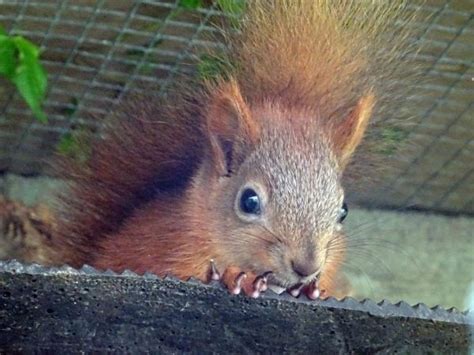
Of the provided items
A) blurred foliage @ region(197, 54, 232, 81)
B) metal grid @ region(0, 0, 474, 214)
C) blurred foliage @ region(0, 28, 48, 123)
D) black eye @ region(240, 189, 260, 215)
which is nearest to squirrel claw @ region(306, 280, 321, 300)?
black eye @ region(240, 189, 260, 215)

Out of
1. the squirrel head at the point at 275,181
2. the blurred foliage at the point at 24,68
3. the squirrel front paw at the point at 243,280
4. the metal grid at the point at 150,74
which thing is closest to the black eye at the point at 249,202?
the squirrel head at the point at 275,181

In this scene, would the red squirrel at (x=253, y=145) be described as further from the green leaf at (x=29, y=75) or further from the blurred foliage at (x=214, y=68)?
the green leaf at (x=29, y=75)

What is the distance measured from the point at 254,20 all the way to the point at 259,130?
0.57 feet

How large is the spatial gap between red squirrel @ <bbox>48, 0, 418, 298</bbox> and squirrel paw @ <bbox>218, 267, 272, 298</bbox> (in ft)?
0.31

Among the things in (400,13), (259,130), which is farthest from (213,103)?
(400,13)

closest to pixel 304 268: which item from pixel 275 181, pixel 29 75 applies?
pixel 275 181

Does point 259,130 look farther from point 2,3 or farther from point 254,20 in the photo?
point 2,3

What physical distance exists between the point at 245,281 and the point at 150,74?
946 millimetres

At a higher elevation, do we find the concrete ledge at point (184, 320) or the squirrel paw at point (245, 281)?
the concrete ledge at point (184, 320)

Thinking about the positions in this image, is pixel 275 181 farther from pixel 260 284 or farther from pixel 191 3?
pixel 191 3

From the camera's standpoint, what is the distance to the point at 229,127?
185 centimetres

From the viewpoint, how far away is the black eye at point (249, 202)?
1.77m

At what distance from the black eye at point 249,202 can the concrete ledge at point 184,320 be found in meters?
0.52

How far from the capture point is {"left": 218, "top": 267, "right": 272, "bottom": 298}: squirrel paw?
1431mm
